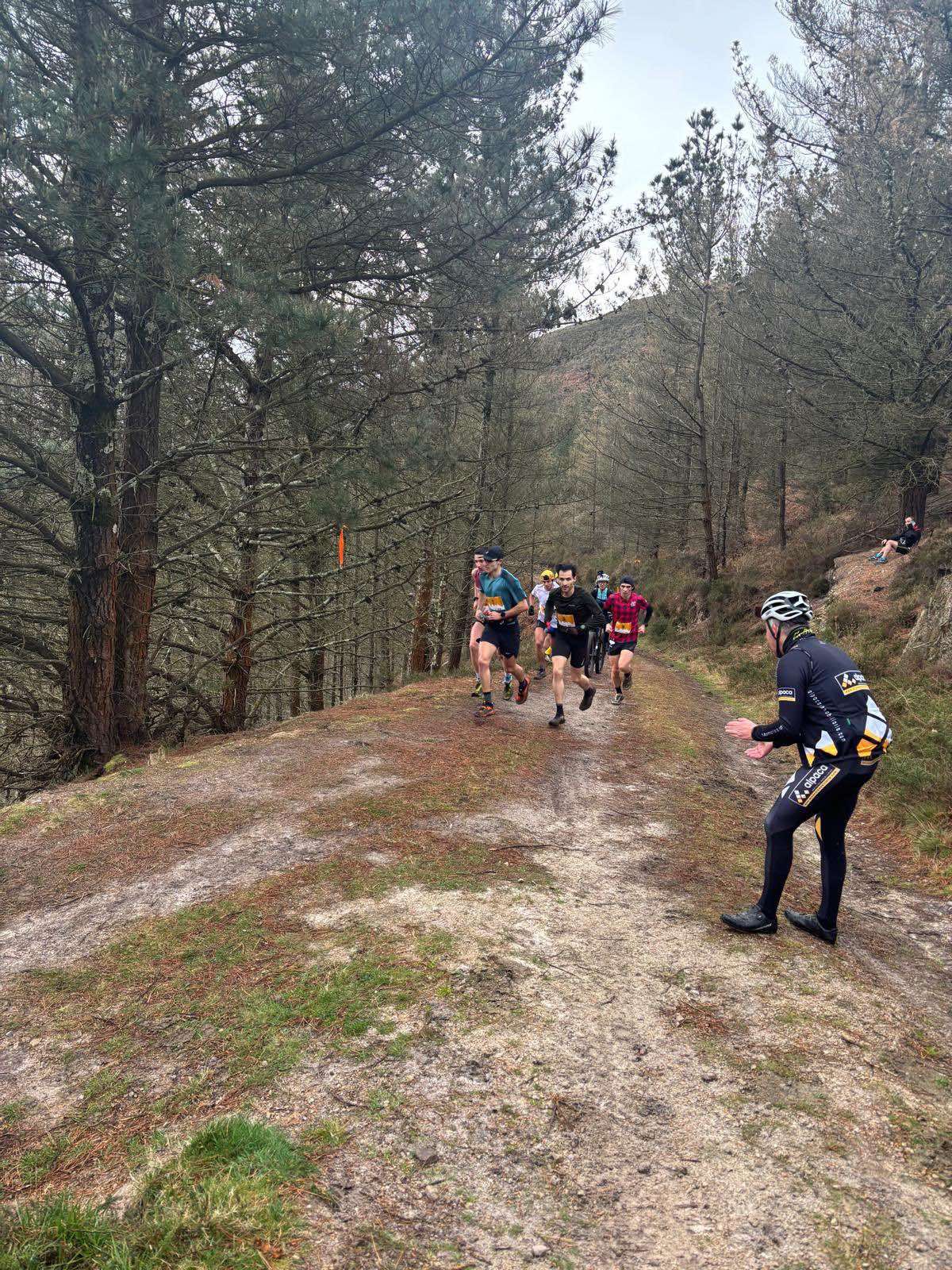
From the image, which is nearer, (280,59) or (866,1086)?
(866,1086)

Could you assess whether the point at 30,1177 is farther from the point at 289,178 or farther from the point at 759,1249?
the point at 289,178

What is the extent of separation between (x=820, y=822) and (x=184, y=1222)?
12.3ft

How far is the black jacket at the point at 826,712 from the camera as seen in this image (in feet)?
13.4

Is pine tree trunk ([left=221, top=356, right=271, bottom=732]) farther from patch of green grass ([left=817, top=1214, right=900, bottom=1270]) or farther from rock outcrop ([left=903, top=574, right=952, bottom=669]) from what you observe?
rock outcrop ([left=903, top=574, right=952, bottom=669])

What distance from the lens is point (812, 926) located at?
4387 mm

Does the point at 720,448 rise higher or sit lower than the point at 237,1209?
higher

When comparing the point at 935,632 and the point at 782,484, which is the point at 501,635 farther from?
the point at 782,484

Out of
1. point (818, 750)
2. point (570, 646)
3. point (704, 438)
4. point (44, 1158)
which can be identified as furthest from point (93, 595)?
point (704, 438)

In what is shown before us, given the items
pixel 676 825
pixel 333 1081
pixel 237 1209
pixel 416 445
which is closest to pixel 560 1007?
pixel 333 1081

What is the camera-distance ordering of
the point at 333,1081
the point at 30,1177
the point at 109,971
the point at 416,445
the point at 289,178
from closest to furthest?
the point at 30,1177, the point at 333,1081, the point at 109,971, the point at 289,178, the point at 416,445

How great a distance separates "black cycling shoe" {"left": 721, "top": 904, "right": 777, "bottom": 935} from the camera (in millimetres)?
4270

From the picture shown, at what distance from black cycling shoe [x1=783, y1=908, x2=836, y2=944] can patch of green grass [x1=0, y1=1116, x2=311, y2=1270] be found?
11.0 feet

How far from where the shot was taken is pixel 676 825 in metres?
6.49

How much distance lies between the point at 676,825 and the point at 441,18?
7.90m
